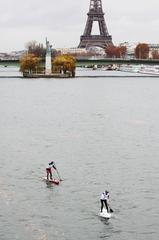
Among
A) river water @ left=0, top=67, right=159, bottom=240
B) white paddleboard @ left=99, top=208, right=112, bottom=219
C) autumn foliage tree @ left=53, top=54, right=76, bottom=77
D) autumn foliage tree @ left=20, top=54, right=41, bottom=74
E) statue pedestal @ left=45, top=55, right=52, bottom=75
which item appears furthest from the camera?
statue pedestal @ left=45, top=55, right=52, bottom=75

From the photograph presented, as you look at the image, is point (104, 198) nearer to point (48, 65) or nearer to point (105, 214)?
point (105, 214)

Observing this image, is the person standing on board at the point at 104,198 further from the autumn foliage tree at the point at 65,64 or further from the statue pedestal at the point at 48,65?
the statue pedestal at the point at 48,65

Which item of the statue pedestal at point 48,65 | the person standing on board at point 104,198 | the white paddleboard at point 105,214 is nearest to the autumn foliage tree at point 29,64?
the statue pedestal at point 48,65

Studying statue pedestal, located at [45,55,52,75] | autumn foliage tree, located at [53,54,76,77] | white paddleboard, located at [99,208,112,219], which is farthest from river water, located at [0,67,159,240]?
statue pedestal, located at [45,55,52,75]

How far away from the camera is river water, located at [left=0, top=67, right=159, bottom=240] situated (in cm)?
2414

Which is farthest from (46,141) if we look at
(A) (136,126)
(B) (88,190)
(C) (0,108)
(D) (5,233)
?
(C) (0,108)

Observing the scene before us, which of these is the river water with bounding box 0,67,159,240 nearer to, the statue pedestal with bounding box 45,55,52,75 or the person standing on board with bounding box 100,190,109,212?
the person standing on board with bounding box 100,190,109,212

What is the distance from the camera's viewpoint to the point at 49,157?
1468 inches

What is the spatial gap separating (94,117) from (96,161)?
76.5 feet

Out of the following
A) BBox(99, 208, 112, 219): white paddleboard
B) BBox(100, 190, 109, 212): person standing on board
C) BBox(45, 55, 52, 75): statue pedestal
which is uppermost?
BBox(45, 55, 52, 75): statue pedestal

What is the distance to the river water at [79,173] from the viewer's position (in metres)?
24.1

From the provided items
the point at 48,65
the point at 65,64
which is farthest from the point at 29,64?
the point at 65,64

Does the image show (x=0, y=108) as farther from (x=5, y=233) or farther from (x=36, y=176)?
(x=5, y=233)

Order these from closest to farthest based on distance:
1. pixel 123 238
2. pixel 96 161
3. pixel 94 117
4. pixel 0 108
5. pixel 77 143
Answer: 1. pixel 123 238
2. pixel 96 161
3. pixel 77 143
4. pixel 94 117
5. pixel 0 108
